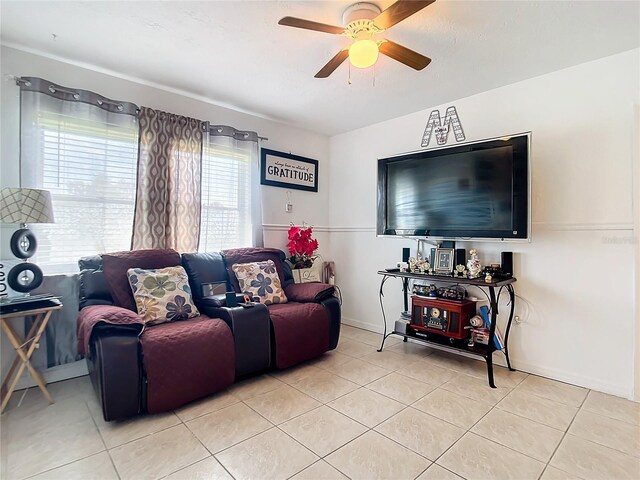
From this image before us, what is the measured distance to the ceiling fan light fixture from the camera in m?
1.79

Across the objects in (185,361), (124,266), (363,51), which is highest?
(363,51)

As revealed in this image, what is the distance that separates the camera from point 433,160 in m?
2.88

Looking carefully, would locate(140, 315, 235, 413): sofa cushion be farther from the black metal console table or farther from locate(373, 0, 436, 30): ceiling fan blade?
locate(373, 0, 436, 30): ceiling fan blade

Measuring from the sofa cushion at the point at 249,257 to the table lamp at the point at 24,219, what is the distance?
4.34ft

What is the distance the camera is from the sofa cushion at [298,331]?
8.51ft

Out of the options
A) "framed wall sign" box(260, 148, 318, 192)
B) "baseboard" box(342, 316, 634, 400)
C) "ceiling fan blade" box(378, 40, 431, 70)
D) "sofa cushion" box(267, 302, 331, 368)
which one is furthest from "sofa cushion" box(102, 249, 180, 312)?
"baseboard" box(342, 316, 634, 400)

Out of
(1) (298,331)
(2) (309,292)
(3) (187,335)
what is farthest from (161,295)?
(2) (309,292)

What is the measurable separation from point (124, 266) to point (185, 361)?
37.0 inches

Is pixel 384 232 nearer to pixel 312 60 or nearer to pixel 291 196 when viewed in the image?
pixel 291 196

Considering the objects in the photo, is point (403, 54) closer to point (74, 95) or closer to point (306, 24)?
point (306, 24)

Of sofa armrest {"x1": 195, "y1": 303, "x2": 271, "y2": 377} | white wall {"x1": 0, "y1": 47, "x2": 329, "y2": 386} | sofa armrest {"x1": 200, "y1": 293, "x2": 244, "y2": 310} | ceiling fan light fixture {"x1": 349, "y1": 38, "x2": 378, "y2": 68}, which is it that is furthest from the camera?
sofa armrest {"x1": 200, "y1": 293, "x2": 244, "y2": 310}

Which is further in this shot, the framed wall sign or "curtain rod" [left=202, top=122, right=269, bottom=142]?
the framed wall sign

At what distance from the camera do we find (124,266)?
8.07 feet

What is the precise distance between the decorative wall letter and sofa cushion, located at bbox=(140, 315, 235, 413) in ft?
8.76
